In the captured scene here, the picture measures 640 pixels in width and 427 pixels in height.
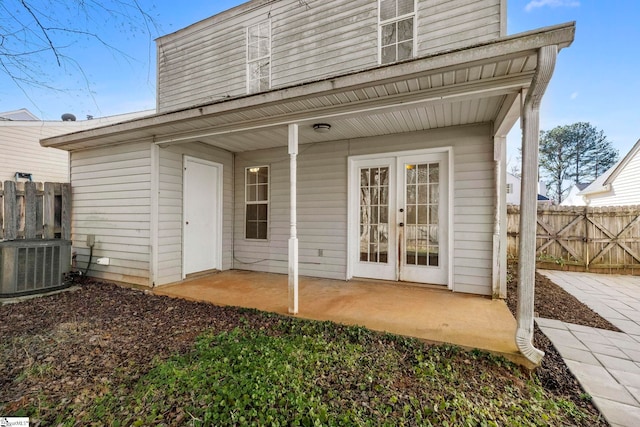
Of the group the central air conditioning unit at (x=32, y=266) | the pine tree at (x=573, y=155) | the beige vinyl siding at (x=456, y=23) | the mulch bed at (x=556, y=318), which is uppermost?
the pine tree at (x=573, y=155)

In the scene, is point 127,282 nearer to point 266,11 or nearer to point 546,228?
point 266,11

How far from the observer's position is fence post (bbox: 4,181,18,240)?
447 centimetres

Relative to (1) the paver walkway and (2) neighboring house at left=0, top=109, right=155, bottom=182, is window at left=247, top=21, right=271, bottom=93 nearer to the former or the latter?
(2) neighboring house at left=0, top=109, right=155, bottom=182

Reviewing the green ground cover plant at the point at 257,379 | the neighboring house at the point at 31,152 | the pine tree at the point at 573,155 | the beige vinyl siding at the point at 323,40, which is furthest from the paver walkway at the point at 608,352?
the pine tree at the point at 573,155

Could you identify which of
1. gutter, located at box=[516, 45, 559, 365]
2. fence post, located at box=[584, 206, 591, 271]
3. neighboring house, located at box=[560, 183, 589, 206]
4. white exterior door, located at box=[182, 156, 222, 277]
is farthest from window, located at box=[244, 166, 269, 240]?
neighboring house, located at box=[560, 183, 589, 206]

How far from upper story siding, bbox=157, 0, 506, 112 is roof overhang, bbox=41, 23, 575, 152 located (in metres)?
0.75

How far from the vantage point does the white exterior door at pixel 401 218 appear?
4359mm

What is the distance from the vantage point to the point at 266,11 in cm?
586

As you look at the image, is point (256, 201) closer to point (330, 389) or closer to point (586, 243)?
point (330, 389)

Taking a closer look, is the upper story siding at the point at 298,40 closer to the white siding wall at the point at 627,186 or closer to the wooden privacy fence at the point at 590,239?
the wooden privacy fence at the point at 590,239

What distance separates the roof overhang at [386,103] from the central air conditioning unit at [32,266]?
6.20ft

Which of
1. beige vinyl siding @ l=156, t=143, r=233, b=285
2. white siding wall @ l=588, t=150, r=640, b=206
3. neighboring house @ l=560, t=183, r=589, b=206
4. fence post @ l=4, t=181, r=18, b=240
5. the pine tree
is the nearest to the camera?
fence post @ l=4, t=181, r=18, b=240

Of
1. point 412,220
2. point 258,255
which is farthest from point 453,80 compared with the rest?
point 258,255

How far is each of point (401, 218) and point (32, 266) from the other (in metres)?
5.56
